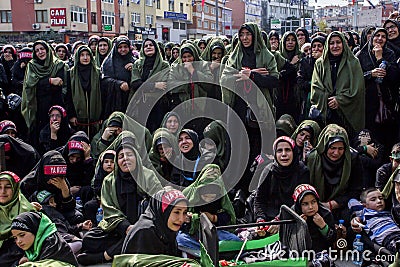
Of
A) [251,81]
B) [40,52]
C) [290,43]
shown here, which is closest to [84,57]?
[40,52]

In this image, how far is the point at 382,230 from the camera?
367 centimetres

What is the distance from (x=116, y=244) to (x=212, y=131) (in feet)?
5.26

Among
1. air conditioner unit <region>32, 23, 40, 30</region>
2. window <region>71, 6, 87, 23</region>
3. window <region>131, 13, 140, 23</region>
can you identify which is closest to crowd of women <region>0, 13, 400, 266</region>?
window <region>71, 6, 87, 23</region>

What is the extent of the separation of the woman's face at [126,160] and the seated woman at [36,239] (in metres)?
0.97

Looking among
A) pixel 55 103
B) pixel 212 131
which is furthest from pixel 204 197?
pixel 55 103

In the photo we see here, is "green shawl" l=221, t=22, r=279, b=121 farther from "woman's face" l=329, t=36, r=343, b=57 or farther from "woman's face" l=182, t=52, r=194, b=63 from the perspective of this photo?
"woman's face" l=182, t=52, r=194, b=63

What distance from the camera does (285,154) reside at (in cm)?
→ 414

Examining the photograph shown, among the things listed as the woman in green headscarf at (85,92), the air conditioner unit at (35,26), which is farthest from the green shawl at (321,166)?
the air conditioner unit at (35,26)

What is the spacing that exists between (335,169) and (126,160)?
176cm

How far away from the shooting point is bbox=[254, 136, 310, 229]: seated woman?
4145 mm

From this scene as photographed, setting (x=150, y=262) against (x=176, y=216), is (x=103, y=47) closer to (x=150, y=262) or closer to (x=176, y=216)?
(x=176, y=216)

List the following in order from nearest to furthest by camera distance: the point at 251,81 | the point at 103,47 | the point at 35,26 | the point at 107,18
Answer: the point at 251,81 → the point at 103,47 → the point at 35,26 → the point at 107,18

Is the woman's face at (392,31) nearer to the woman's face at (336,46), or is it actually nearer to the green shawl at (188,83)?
the woman's face at (336,46)

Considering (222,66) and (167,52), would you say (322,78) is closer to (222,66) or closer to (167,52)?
(222,66)
